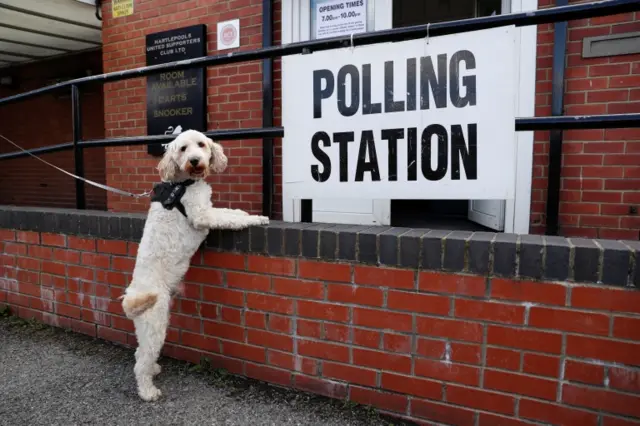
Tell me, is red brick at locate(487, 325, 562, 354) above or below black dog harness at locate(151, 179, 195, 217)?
below

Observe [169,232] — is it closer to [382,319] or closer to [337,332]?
[337,332]

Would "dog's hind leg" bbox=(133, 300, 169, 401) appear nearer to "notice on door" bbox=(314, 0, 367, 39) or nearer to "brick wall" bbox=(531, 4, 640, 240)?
"brick wall" bbox=(531, 4, 640, 240)

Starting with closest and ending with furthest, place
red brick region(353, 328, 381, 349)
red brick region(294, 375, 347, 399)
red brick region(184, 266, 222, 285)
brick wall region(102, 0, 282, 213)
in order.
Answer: red brick region(353, 328, 381, 349) → red brick region(294, 375, 347, 399) → red brick region(184, 266, 222, 285) → brick wall region(102, 0, 282, 213)

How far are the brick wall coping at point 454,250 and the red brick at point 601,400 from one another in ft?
1.34

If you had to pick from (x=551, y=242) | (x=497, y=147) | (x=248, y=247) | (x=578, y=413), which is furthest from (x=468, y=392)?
(x=248, y=247)

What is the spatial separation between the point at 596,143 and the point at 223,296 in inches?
113

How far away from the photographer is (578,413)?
1706 mm

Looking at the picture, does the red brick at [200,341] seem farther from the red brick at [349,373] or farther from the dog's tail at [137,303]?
the red brick at [349,373]

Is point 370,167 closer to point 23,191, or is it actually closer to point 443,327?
point 443,327

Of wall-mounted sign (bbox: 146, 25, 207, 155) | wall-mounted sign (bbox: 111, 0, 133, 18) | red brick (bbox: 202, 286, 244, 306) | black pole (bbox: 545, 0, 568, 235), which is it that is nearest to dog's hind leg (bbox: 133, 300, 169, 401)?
red brick (bbox: 202, 286, 244, 306)

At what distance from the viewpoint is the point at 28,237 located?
10.9ft

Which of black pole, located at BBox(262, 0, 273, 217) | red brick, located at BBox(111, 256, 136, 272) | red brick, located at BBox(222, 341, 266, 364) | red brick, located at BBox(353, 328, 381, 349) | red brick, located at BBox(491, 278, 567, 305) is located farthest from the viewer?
black pole, located at BBox(262, 0, 273, 217)

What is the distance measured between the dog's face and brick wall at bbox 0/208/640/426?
1.25ft

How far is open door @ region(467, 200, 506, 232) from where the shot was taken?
3.77 metres
